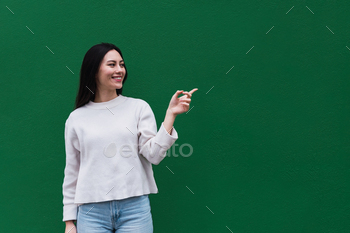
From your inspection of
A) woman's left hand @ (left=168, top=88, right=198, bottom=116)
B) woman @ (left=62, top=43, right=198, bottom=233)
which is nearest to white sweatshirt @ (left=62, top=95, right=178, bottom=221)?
woman @ (left=62, top=43, right=198, bottom=233)

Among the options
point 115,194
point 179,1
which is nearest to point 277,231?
point 115,194

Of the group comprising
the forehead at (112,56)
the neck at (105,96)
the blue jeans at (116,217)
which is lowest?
the blue jeans at (116,217)

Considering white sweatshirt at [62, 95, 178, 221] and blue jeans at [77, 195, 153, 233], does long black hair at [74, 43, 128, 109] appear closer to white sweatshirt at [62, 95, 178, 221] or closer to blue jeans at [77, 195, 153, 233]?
white sweatshirt at [62, 95, 178, 221]

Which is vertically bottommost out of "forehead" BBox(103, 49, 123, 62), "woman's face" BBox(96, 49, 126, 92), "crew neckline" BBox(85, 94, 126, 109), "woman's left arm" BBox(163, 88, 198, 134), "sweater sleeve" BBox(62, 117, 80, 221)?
"sweater sleeve" BBox(62, 117, 80, 221)

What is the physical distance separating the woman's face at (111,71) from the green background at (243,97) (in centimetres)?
40

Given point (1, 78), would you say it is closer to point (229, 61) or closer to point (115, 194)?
point (115, 194)

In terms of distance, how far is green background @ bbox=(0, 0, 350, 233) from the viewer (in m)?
1.78

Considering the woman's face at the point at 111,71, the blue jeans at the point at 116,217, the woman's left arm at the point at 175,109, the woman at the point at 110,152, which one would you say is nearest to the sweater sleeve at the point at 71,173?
the woman at the point at 110,152

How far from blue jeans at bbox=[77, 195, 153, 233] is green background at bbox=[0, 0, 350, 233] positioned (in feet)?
1.65

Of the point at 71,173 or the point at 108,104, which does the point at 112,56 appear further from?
the point at 71,173

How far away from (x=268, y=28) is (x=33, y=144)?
169cm

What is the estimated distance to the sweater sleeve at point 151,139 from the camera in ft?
4.23

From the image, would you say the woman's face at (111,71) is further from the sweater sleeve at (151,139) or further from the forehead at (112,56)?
the sweater sleeve at (151,139)

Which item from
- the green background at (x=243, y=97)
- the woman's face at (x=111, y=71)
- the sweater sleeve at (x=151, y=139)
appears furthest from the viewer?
the green background at (x=243, y=97)
